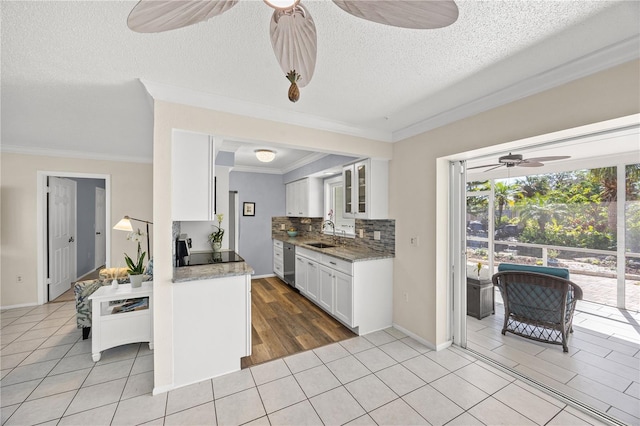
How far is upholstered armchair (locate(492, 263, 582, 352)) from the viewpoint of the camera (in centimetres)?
264

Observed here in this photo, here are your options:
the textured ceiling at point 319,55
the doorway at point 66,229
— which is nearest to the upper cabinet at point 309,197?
the textured ceiling at point 319,55

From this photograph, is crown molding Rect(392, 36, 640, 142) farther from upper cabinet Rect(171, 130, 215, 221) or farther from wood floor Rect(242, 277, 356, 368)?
wood floor Rect(242, 277, 356, 368)

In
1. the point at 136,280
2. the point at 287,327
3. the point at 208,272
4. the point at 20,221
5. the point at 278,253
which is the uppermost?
the point at 20,221

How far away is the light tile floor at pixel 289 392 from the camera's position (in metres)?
1.82

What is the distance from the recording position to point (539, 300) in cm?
280

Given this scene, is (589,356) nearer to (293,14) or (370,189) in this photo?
(370,189)

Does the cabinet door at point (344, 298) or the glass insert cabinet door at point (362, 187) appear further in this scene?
the glass insert cabinet door at point (362, 187)

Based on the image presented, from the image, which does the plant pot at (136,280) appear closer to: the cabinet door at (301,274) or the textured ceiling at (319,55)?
the textured ceiling at (319,55)

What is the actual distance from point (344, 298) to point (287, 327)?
0.84 meters

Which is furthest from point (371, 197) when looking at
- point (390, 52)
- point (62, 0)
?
point (62, 0)

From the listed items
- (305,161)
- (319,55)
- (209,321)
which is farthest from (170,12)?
(305,161)

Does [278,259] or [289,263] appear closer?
[289,263]

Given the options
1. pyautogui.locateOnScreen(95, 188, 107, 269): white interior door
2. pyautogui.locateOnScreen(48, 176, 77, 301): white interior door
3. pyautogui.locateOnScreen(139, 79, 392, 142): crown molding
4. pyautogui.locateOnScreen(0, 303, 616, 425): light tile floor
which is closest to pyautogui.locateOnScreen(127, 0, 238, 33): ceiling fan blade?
pyautogui.locateOnScreen(139, 79, 392, 142): crown molding

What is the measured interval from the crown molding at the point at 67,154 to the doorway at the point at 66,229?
300 mm
